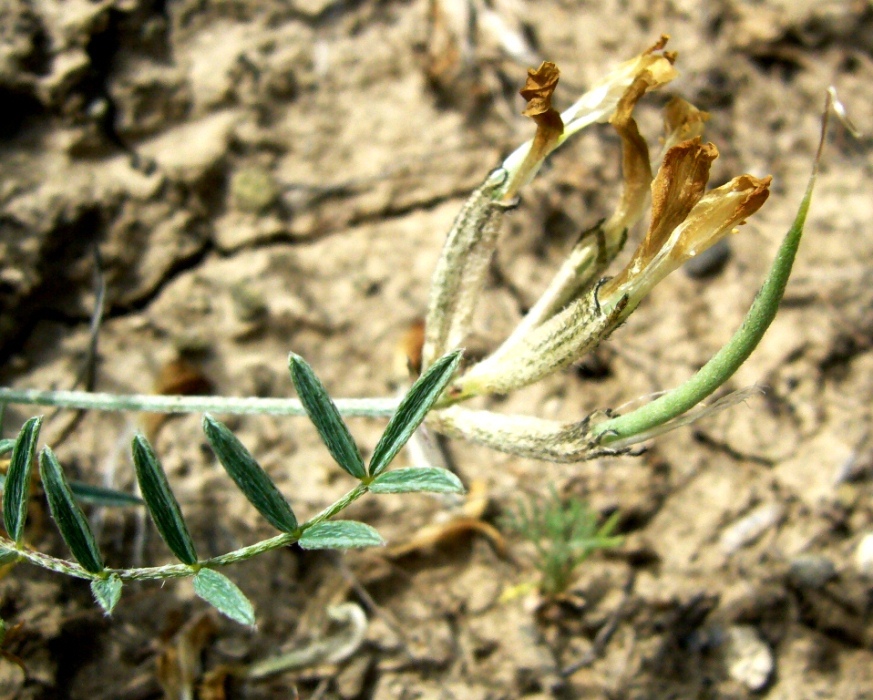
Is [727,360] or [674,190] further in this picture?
[674,190]

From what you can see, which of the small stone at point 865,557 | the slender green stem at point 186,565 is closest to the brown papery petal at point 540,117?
the slender green stem at point 186,565

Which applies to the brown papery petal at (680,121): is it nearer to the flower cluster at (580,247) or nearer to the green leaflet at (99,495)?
the flower cluster at (580,247)

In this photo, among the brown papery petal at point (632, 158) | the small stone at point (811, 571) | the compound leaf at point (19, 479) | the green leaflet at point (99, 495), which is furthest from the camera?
the small stone at point (811, 571)

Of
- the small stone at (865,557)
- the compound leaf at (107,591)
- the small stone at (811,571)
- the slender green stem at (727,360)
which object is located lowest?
the small stone at (811,571)

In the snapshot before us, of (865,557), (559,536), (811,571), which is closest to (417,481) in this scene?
(559,536)

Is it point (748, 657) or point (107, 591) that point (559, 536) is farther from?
point (107, 591)

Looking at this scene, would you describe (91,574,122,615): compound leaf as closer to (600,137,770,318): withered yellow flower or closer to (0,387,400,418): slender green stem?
(0,387,400,418): slender green stem

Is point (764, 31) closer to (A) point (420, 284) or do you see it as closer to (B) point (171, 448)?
(A) point (420, 284)

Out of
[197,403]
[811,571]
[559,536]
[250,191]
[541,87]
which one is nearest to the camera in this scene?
[541,87]
